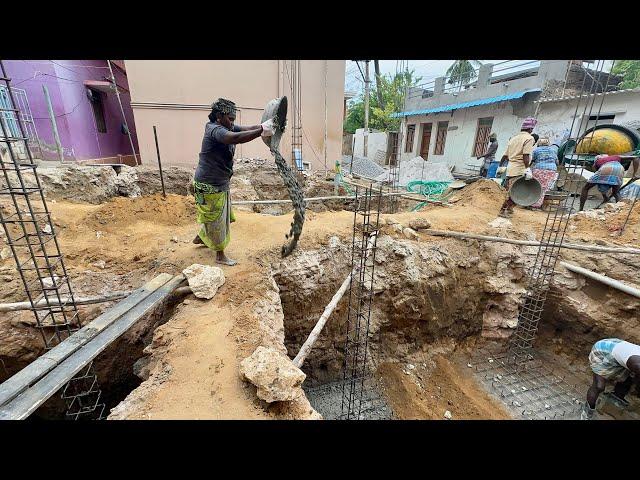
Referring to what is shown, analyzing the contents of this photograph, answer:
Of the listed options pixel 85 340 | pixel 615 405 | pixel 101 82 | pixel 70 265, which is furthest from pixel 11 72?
pixel 615 405

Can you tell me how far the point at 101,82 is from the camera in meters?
9.84

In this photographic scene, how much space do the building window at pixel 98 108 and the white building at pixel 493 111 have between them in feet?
45.4

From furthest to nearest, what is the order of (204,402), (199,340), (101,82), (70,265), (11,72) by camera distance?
(101,82)
(11,72)
(70,265)
(199,340)
(204,402)

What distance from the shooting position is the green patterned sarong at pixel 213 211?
11.4 feet

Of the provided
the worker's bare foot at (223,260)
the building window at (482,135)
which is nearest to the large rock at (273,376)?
the worker's bare foot at (223,260)

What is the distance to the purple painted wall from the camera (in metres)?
7.65

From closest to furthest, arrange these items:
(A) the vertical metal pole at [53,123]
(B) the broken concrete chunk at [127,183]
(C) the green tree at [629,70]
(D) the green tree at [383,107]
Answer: (B) the broken concrete chunk at [127,183] < (A) the vertical metal pole at [53,123] < (C) the green tree at [629,70] < (D) the green tree at [383,107]

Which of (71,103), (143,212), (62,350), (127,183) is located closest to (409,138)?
(127,183)

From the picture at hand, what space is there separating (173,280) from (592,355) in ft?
16.9

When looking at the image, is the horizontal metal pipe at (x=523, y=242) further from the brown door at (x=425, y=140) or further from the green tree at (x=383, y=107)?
the green tree at (x=383, y=107)

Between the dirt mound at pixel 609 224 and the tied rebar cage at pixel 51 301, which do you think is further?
the dirt mound at pixel 609 224

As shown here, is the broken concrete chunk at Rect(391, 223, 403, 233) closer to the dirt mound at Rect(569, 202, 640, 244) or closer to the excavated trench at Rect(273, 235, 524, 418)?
the excavated trench at Rect(273, 235, 524, 418)

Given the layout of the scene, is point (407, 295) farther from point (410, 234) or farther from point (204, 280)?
point (204, 280)

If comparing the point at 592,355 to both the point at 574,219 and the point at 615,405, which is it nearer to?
the point at 615,405
